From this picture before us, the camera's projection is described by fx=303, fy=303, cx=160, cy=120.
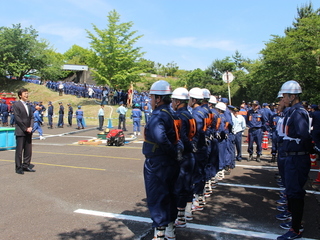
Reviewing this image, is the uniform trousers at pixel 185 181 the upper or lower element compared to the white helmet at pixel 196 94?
lower

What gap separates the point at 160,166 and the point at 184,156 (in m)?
0.98

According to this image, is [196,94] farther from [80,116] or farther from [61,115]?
[61,115]

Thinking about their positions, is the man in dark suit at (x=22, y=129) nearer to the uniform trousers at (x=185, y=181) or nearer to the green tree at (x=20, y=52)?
the uniform trousers at (x=185, y=181)

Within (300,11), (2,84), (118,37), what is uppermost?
(300,11)

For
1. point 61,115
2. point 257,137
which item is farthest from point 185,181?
point 61,115

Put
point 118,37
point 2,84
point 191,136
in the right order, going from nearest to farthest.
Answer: point 191,136 → point 118,37 → point 2,84

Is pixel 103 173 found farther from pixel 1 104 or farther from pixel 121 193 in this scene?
pixel 1 104

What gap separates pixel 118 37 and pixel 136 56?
285cm

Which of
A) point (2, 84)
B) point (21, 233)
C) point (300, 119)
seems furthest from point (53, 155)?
point (2, 84)

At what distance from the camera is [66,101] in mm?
36375

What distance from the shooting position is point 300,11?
33.7m

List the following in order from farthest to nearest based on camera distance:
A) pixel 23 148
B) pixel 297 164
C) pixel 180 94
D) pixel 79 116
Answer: pixel 79 116
pixel 23 148
pixel 180 94
pixel 297 164

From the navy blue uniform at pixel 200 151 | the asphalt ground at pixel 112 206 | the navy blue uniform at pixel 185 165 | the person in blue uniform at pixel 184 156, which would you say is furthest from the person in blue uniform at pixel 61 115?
the navy blue uniform at pixel 185 165

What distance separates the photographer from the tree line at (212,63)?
17484mm
